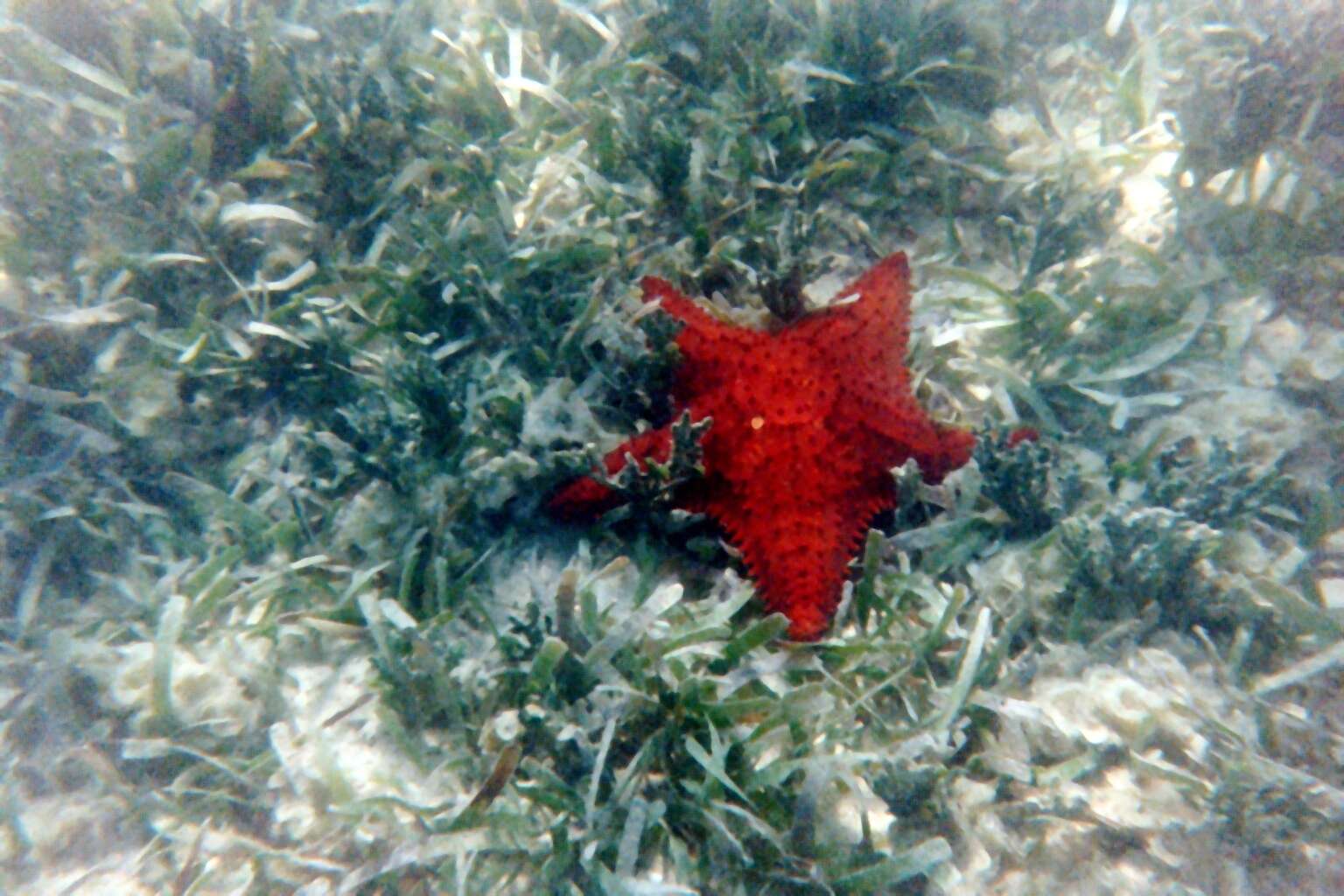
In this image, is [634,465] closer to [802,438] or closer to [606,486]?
[606,486]

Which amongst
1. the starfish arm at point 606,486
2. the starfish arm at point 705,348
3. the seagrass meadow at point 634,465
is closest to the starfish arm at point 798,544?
the seagrass meadow at point 634,465

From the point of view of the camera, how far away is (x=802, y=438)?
8.65 ft

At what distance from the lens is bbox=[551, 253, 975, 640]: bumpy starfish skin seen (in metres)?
2.53

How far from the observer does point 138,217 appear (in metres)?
3.48

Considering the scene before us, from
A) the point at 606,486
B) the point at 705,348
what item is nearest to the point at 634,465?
the point at 606,486

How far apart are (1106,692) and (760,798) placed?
4.19 feet

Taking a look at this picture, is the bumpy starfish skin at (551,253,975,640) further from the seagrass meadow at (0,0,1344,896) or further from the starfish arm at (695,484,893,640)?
the seagrass meadow at (0,0,1344,896)

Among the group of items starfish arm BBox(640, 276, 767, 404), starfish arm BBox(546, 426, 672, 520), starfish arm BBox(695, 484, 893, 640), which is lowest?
starfish arm BBox(695, 484, 893, 640)

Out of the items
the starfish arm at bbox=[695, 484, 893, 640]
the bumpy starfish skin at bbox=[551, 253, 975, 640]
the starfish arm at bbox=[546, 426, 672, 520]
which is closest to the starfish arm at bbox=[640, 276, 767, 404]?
the bumpy starfish skin at bbox=[551, 253, 975, 640]

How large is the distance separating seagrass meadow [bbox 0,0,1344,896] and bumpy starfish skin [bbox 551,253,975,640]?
0.37ft

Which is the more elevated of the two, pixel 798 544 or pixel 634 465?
pixel 634 465

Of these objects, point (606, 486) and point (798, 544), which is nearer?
point (798, 544)

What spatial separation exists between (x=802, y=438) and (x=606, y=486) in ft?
2.54

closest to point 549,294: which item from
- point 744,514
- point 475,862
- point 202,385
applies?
point 744,514
